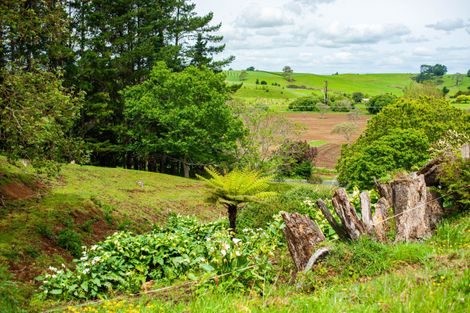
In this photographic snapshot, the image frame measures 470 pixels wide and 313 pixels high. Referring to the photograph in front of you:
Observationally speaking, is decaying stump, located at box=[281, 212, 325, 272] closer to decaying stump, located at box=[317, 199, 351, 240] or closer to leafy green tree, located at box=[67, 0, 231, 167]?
decaying stump, located at box=[317, 199, 351, 240]

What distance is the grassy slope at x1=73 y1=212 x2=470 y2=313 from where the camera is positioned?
4.63 meters

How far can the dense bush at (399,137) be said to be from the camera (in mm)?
23656

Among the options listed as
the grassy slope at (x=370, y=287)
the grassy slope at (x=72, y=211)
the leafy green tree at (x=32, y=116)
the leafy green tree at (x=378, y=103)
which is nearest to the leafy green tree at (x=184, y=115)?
the grassy slope at (x=72, y=211)

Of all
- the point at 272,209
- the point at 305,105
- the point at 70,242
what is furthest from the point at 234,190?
the point at 305,105

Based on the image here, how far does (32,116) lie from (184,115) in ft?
78.4

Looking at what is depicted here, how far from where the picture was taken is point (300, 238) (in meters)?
7.84

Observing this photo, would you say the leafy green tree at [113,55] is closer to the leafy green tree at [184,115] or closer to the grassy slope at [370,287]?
the leafy green tree at [184,115]

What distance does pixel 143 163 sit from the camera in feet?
152

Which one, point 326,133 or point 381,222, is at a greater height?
point 381,222

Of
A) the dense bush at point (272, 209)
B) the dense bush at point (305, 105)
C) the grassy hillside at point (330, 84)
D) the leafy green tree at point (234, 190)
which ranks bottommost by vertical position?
the dense bush at point (272, 209)

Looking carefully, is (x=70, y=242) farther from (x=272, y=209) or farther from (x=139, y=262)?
(x=272, y=209)

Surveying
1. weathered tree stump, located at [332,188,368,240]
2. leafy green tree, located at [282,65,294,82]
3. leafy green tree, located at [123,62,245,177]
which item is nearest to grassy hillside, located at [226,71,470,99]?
leafy green tree, located at [282,65,294,82]

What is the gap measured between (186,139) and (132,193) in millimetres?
12956

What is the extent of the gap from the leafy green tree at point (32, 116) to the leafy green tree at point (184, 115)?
22088 millimetres
